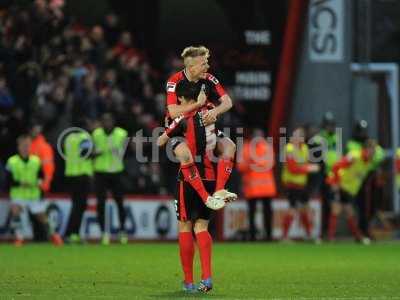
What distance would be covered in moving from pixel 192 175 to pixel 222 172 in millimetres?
296

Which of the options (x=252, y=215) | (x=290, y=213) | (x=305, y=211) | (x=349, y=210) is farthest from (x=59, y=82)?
(x=349, y=210)

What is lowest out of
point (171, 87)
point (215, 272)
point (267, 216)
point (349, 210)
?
point (215, 272)

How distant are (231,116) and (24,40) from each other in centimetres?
483

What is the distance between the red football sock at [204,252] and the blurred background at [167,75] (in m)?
11.2

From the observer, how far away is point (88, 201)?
80.7ft

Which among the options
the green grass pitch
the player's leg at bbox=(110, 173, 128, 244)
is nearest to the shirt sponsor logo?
the green grass pitch

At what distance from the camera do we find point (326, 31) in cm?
2709

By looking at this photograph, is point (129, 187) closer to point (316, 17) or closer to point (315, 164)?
point (315, 164)

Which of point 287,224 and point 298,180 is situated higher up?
point 298,180

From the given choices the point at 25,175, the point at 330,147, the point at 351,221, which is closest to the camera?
the point at 25,175

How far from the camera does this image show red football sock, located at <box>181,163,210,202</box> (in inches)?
471

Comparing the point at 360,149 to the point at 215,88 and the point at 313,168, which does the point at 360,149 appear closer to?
the point at 313,168

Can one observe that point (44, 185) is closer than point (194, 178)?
No

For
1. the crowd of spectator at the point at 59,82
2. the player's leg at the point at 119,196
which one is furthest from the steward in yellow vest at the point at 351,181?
the player's leg at the point at 119,196
